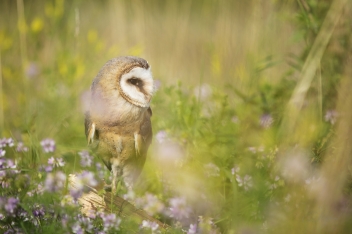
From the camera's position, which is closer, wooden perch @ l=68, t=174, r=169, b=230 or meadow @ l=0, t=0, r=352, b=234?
meadow @ l=0, t=0, r=352, b=234

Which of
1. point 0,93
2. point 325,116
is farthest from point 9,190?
point 0,93

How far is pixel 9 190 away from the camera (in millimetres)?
1628

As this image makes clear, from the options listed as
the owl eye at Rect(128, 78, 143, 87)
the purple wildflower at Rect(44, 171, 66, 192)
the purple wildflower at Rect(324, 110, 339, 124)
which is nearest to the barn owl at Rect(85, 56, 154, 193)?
the owl eye at Rect(128, 78, 143, 87)

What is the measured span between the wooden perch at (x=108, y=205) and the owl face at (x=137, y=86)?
1.28 ft

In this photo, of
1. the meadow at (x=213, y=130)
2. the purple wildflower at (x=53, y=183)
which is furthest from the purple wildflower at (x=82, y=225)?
the purple wildflower at (x=53, y=183)

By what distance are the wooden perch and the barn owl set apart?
7cm

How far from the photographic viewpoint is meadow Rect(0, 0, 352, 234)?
60.9 inches

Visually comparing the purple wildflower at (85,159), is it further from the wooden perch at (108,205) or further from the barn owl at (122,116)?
the wooden perch at (108,205)

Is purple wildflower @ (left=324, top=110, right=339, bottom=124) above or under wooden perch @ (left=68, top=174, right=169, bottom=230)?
above

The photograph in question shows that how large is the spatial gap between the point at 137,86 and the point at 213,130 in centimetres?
57

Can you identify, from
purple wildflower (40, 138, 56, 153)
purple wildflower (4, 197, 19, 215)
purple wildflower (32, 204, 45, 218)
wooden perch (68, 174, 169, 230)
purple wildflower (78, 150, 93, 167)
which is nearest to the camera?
purple wildflower (4, 197, 19, 215)

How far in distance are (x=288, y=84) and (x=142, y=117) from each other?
1022 millimetres

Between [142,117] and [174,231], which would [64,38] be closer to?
[142,117]

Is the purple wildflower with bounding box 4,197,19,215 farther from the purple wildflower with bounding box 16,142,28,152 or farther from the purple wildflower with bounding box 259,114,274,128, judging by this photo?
the purple wildflower with bounding box 259,114,274,128
